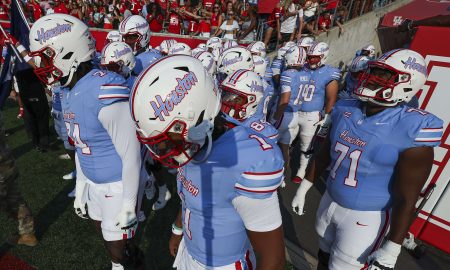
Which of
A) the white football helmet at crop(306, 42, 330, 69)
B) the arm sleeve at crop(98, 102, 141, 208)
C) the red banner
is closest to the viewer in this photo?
the arm sleeve at crop(98, 102, 141, 208)

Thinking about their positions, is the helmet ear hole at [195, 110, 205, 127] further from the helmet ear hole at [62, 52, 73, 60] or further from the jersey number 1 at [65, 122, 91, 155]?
the helmet ear hole at [62, 52, 73, 60]

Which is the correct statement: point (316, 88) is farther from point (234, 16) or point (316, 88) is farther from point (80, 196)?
point (234, 16)

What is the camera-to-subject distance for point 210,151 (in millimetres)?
1599

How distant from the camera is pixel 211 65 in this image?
5.12 metres

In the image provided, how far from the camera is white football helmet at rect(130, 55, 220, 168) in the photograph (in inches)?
58.1

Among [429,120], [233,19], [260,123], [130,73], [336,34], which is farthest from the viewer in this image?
[336,34]

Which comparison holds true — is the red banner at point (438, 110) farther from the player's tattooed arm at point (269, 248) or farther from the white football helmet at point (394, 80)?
the player's tattooed arm at point (269, 248)

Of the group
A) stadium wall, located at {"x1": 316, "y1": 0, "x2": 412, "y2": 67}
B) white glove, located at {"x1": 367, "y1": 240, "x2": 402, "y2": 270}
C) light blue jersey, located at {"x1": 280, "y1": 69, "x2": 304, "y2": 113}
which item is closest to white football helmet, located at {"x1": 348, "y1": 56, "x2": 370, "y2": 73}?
light blue jersey, located at {"x1": 280, "y1": 69, "x2": 304, "y2": 113}

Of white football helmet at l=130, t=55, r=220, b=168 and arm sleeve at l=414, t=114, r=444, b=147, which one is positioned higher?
white football helmet at l=130, t=55, r=220, b=168

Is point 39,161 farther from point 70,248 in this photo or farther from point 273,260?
point 273,260

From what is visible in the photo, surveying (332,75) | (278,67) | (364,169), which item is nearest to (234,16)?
(278,67)

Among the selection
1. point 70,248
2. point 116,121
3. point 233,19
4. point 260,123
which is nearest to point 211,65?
point 260,123

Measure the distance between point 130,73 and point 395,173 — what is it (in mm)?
4181

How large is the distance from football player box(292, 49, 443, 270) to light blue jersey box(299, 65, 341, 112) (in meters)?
2.93
